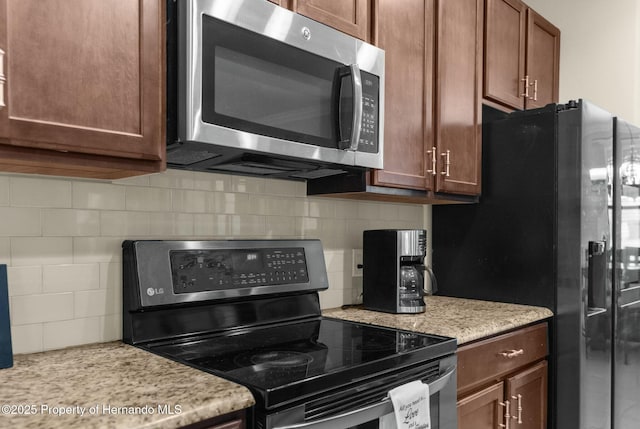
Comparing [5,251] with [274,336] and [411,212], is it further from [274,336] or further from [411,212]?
[411,212]

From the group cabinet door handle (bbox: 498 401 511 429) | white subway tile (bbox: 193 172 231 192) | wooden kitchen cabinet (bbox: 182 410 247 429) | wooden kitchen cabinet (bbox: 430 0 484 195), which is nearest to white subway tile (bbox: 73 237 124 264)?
white subway tile (bbox: 193 172 231 192)

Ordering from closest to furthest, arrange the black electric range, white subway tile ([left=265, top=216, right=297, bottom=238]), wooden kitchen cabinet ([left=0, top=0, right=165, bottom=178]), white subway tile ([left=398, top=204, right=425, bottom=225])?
wooden kitchen cabinet ([left=0, top=0, right=165, bottom=178]), the black electric range, white subway tile ([left=265, top=216, right=297, bottom=238]), white subway tile ([left=398, top=204, right=425, bottom=225])

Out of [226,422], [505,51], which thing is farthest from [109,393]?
[505,51]

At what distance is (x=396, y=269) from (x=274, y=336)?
61 centimetres

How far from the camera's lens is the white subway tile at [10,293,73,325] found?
4.36 ft

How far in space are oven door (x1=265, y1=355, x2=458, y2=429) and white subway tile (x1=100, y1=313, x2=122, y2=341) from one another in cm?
66

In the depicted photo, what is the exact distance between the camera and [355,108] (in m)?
1.62

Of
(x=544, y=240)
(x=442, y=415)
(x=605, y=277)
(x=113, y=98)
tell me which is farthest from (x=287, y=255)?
(x=605, y=277)

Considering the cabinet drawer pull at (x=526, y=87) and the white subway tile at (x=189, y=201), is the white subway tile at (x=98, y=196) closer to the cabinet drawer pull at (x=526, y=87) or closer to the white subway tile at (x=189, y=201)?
the white subway tile at (x=189, y=201)

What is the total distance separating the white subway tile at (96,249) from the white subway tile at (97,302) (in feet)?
0.29

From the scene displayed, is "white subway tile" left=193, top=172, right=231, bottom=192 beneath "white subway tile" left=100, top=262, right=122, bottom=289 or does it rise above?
above

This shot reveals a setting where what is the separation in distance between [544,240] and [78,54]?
1.87 m

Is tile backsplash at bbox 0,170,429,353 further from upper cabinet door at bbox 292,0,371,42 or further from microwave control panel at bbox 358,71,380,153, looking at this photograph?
upper cabinet door at bbox 292,0,371,42

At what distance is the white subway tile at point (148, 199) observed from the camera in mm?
1548
